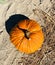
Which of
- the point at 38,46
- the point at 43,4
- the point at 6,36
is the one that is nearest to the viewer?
the point at 38,46

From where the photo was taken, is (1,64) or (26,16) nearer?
(1,64)

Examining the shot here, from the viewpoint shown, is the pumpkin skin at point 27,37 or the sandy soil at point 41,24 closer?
the pumpkin skin at point 27,37

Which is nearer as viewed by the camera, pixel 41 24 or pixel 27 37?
pixel 27 37

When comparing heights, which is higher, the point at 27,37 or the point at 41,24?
the point at 27,37

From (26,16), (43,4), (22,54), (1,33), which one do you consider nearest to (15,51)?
(22,54)

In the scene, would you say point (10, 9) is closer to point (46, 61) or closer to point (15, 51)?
point (15, 51)
